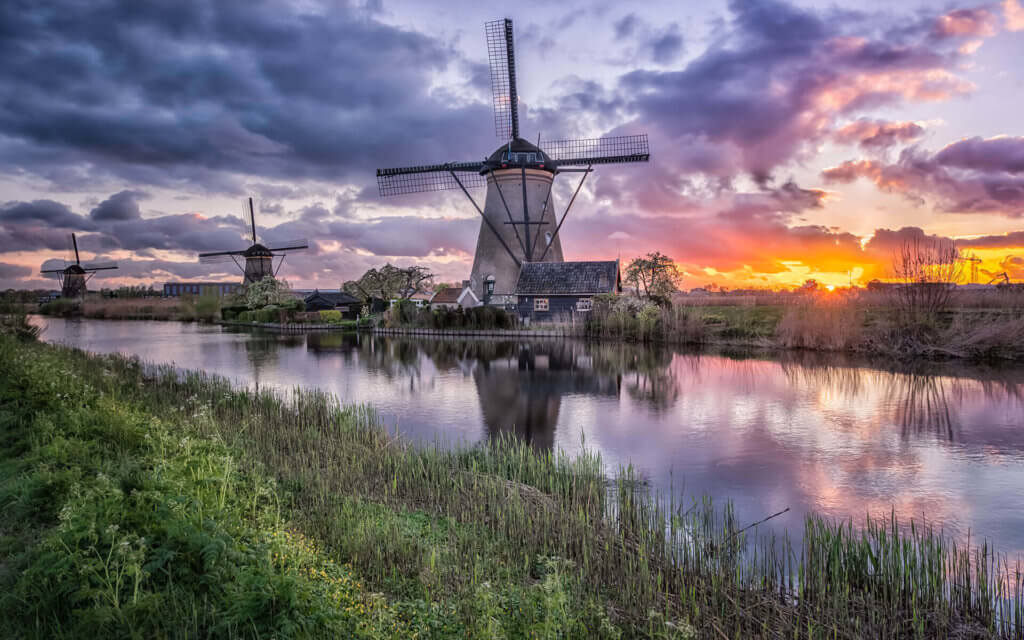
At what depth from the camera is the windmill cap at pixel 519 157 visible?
31125 mm

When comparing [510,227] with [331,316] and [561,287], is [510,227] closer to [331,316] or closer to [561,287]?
[561,287]

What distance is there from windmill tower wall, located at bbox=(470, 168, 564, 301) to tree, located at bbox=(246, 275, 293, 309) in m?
25.5

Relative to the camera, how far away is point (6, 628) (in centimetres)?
274

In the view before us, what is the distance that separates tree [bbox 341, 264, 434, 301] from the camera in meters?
46.8

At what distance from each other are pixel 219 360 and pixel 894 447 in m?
21.3

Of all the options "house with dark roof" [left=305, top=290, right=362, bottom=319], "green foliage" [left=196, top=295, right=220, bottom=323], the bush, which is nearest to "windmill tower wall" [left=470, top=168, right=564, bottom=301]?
the bush

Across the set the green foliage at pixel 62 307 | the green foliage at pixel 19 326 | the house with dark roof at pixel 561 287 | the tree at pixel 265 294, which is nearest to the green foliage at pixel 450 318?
the house with dark roof at pixel 561 287

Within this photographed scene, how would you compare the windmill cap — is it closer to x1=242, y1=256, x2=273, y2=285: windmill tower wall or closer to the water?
the water

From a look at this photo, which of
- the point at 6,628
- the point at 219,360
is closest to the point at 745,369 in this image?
the point at 6,628

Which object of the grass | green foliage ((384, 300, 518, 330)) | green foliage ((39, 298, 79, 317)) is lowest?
the grass

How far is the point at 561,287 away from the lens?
30.5m

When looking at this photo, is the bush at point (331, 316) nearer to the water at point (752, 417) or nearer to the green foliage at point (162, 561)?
the water at point (752, 417)

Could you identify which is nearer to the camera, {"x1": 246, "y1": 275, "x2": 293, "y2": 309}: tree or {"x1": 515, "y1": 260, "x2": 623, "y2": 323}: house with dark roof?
{"x1": 515, "y1": 260, "x2": 623, "y2": 323}: house with dark roof

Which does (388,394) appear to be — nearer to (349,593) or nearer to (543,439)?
(543,439)
